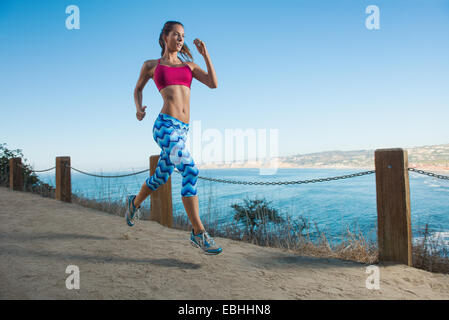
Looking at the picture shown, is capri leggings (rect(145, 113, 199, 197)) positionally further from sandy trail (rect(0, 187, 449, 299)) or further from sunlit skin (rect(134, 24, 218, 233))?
sandy trail (rect(0, 187, 449, 299))

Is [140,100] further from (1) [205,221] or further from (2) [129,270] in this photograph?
(1) [205,221]

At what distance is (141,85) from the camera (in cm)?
321

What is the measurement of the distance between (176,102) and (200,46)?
1.81ft

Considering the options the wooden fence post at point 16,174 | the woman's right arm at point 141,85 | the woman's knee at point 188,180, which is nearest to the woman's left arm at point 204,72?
the woman's right arm at point 141,85

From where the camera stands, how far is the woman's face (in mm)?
2932

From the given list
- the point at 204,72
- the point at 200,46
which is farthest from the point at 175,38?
the point at 204,72

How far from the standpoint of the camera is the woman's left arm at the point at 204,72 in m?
2.83

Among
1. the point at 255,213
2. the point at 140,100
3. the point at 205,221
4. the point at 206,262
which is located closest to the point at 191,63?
the point at 140,100

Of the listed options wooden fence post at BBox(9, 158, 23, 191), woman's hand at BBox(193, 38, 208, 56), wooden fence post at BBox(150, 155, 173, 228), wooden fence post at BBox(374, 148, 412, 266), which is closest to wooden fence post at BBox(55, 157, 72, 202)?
wooden fence post at BBox(9, 158, 23, 191)

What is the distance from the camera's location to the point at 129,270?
2541 millimetres

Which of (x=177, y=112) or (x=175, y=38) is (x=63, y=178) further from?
(x=175, y=38)

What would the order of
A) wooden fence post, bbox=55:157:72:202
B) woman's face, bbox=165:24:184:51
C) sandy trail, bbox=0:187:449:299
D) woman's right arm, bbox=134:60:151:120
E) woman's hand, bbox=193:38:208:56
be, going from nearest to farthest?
sandy trail, bbox=0:187:449:299 → woman's hand, bbox=193:38:208:56 → woman's face, bbox=165:24:184:51 → woman's right arm, bbox=134:60:151:120 → wooden fence post, bbox=55:157:72:202

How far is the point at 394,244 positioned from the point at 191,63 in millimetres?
2605

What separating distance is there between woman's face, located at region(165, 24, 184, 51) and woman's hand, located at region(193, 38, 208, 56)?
0.21m
